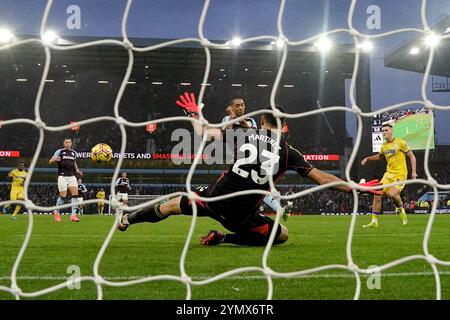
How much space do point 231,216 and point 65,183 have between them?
23.3ft

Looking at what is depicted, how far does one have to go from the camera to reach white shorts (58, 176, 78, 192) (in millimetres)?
10914

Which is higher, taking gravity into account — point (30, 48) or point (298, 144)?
point (30, 48)

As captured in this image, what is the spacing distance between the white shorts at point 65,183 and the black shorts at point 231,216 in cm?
645

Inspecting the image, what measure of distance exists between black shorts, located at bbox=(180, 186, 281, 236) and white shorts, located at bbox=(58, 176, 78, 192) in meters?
6.45

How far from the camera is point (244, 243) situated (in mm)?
5531

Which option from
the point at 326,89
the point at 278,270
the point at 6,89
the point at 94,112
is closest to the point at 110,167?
the point at 94,112

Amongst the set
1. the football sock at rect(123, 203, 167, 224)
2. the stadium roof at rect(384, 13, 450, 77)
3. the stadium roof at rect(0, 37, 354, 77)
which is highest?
the stadium roof at rect(384, 13, 450, 77)

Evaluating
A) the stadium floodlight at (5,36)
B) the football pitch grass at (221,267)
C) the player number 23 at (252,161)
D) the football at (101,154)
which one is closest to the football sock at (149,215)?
Answer: the football pitch grass at (221,267)

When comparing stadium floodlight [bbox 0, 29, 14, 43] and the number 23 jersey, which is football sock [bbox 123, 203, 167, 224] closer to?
the number 23 jersey

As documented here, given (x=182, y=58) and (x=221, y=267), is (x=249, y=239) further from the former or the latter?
(x=182, y=58)

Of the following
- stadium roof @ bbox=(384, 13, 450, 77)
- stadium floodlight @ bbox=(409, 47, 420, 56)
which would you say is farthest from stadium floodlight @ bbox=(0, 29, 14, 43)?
stadium floodlight @ bbox=(409, 47, 420, 56)

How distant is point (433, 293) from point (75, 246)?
402 cm
